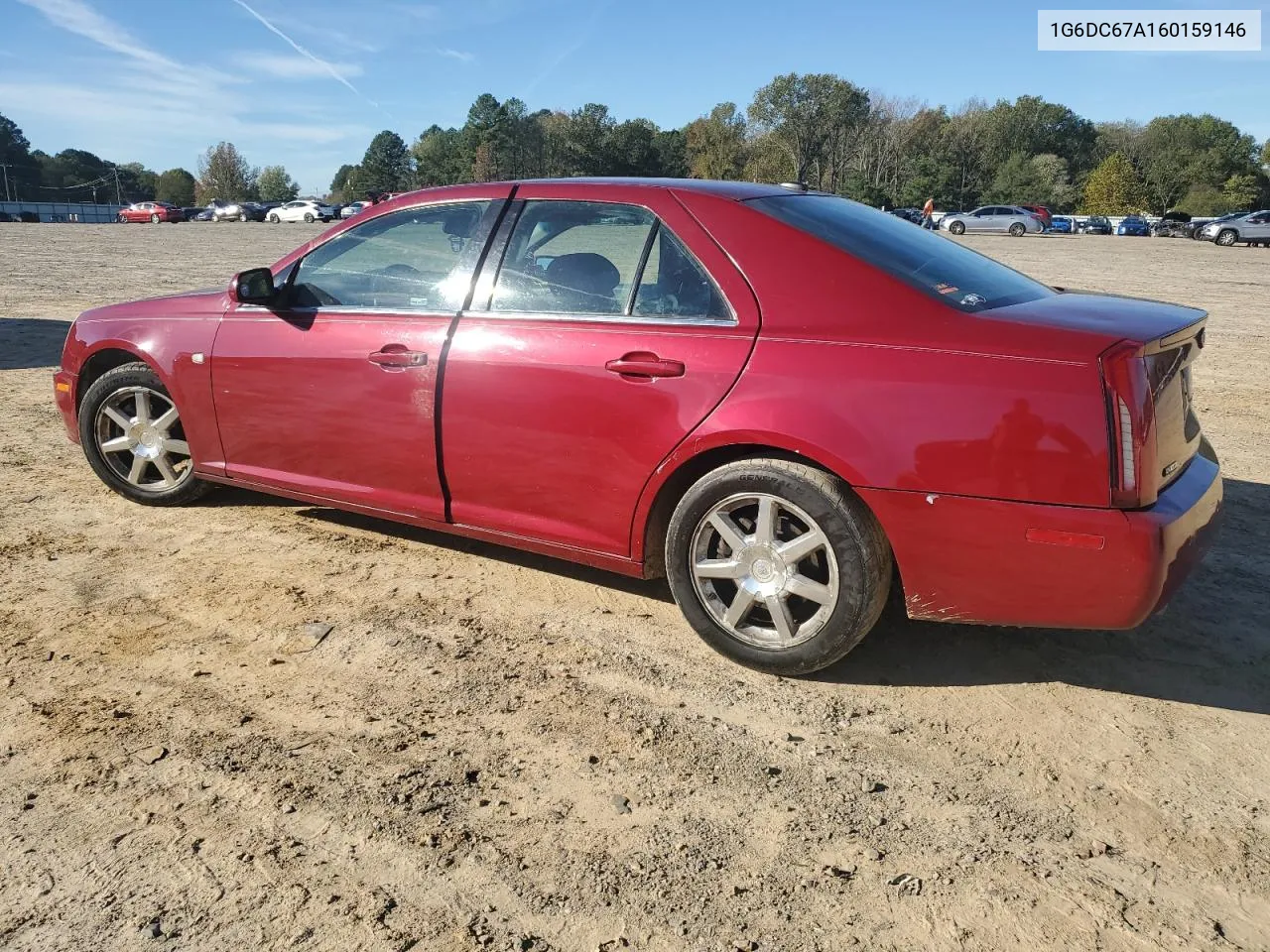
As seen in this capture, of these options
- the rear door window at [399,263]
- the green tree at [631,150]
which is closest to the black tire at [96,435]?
the rear door window at [399,263]

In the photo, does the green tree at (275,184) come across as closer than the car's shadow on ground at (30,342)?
No

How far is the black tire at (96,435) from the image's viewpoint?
4.82 meters

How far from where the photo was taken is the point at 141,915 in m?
2.20

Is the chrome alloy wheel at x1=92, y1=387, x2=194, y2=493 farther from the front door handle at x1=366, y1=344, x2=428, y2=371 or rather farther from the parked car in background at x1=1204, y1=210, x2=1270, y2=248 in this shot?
the parked car in background at x1=1204, y1=210, x2=1270, y2=248

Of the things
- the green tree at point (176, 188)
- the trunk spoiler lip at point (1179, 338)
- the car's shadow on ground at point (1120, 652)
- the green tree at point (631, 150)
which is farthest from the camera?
the green tree at point (176, 188)

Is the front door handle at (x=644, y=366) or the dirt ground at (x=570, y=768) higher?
the front door handle at (x=644, y=366)

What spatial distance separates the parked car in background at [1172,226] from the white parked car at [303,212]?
48971 mm

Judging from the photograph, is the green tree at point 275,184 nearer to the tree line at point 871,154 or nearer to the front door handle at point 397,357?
the tree line at point 871,154

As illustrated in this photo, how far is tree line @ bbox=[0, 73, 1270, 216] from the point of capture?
79562mm

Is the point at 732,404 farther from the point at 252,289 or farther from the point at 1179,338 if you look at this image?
the point at 252,289

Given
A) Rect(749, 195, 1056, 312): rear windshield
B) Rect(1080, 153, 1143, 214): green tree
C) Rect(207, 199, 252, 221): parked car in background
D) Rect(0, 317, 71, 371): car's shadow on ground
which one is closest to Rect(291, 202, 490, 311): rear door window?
Rect(749, 195, 1056, 312): rear windshield

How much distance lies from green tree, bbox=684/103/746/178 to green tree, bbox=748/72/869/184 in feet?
7.50

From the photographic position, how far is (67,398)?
5.16 metres

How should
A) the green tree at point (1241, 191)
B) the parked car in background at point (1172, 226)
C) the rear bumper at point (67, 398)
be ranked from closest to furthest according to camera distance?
the rear bumper at point (67, 398) → the parked car in background at point (1172, 226) → the green tree at point (1241, 191)
